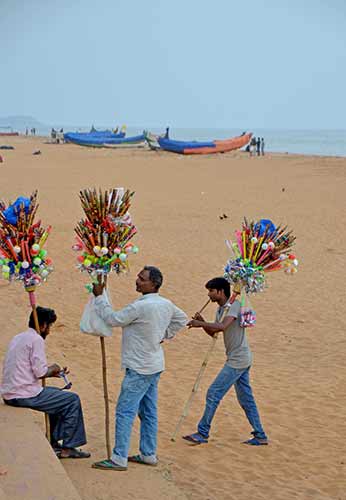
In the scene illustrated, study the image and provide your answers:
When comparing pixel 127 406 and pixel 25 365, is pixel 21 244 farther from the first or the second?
pixel 127 406

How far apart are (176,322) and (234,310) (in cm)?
76

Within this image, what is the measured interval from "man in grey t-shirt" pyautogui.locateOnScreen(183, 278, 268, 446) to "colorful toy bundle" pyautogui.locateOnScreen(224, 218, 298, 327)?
6.2 inches

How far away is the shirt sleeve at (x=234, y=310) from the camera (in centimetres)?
638

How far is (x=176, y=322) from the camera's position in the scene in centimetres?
581

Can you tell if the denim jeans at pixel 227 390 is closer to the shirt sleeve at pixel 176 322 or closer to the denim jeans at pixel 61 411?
the shirt sleeve at pixel 176 322

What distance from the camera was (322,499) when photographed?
231 inches

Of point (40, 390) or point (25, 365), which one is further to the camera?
point (40, 390)

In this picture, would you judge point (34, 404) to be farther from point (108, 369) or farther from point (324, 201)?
point (324, 201)

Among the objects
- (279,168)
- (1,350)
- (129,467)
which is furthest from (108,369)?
(279,168)

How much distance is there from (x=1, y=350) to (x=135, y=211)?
13.6 metres

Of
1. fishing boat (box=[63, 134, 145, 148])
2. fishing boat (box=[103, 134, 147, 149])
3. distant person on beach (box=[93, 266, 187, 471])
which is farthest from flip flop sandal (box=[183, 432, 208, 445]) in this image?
fishing boat (box=[103, 134, 147, 149])

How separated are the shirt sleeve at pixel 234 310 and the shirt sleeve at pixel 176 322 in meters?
0.68

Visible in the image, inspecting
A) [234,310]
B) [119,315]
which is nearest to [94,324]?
[119,315]

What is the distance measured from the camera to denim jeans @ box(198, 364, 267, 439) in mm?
6562
